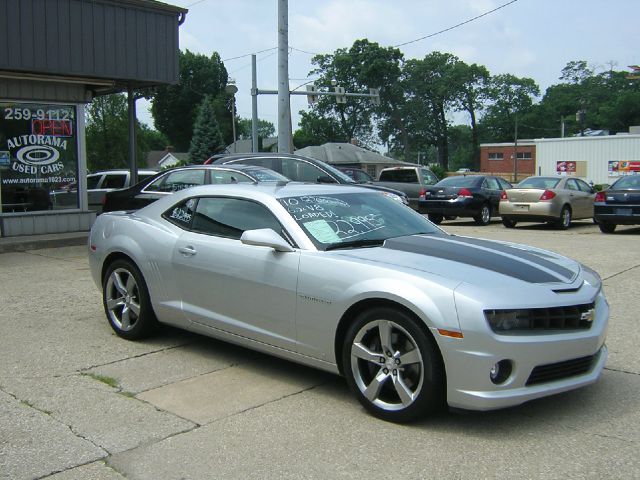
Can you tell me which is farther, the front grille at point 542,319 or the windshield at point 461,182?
the windshield at point 461,182

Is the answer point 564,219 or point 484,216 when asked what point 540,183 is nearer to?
point 564,219

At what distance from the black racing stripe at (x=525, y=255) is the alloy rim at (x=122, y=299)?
282 cm

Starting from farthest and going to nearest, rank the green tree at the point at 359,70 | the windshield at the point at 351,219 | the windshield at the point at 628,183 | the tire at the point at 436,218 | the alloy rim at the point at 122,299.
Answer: the green tree at the point at 359,70 → the tire at the point at 436,218 → the windshield at the point at 628,183 → the alloy rim at the point at 122,299 → the windshield at the point at 351,219

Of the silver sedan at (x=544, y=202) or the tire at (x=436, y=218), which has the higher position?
the silver sedan at (x=544, y=202)

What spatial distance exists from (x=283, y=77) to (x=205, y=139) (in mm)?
50450

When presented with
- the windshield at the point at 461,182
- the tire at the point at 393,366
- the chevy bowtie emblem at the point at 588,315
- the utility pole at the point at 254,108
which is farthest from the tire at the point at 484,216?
the tire at the point at 393,366

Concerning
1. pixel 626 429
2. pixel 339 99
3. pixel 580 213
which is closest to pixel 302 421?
pixel 626 429

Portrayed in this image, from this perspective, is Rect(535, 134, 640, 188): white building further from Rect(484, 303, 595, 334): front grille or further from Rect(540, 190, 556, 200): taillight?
Rect(484, 303, 595, 334): front grille

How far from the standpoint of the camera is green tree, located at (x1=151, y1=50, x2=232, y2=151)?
285ft

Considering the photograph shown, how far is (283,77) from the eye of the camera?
57.3 ft

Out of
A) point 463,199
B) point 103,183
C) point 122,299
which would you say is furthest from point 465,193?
point 122,299

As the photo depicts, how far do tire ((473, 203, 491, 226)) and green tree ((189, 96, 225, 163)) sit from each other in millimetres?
49862

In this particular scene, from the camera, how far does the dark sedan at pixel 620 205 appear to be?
14.9 metres

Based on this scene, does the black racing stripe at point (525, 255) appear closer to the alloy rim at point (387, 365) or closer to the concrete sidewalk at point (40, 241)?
the alloy rim at point (387, 365)
